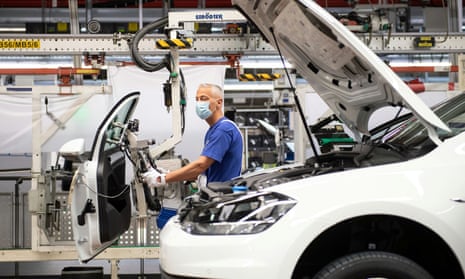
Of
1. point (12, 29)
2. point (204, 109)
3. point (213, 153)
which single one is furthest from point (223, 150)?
point (12, 29)

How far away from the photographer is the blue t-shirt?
3.69 metres

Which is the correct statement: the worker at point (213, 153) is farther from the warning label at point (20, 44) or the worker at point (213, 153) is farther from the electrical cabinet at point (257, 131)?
the electrical cabinet at point (257, 131)

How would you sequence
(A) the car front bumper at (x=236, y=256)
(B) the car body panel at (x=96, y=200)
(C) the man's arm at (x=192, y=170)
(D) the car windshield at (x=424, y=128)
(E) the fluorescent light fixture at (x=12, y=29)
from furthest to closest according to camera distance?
1. (E) the fluorescent light fixture at (x=12, y=29)
2. (C) the man's arm at (x=192, y=170)
3. (B) the car body panel at (x=96, y=200)
4. (D) the car windshield at (x=424, y=128)
5. (A) the car front bumper at (x=236, y=256)

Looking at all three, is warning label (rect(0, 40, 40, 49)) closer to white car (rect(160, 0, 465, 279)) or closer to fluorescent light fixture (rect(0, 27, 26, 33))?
Result: fluorescent light fixture (rect(0, 27, 26, 33))

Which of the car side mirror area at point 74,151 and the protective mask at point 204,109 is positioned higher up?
the protective mask at point 204,109

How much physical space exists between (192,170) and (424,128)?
147 centimetres

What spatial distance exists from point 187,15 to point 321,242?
2.70 m

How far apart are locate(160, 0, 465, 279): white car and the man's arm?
79 cm

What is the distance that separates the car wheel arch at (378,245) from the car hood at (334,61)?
0.50 metres

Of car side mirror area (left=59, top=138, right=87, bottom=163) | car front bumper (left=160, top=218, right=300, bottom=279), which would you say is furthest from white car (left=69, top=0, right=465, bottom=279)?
car side mirror area (left=59, top=138, right=87, bottom=163)

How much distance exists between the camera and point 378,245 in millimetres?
2645

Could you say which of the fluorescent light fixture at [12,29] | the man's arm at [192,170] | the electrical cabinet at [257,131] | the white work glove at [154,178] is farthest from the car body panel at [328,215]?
the fluorescent light fixture at [12,29]

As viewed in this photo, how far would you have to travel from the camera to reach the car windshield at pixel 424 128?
2815mm

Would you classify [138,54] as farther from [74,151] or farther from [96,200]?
[96,200]
